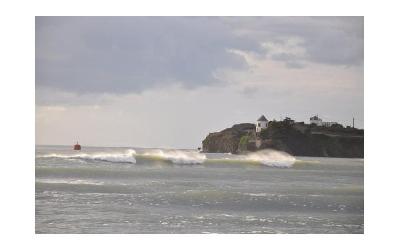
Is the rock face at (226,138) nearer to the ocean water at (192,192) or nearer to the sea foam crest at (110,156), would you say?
the ocean water at (192,192)

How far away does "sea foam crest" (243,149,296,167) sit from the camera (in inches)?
302

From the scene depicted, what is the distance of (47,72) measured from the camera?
7.26 metres

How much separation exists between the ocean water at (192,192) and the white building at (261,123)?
33cm

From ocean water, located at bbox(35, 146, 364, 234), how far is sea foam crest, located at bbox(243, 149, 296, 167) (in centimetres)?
1

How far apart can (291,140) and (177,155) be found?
4.40 feet

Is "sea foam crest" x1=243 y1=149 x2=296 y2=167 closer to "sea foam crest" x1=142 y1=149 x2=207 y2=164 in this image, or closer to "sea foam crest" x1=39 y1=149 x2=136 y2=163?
"sea foam crest" x1=142 y1=149 x2=207 y2=164

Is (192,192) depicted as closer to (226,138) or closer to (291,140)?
(226,138)

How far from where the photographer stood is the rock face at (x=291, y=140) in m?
7.55

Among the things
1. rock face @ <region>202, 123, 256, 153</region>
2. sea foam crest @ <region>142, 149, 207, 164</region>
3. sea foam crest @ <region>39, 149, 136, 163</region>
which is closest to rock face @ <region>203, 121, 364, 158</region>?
rock face @ <region>202, 123, 256, 153</region>

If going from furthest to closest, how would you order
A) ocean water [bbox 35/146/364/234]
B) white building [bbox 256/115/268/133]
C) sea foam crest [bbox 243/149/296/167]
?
1. sea foam crest [bbox 243/149/296/167]
2. white building [bbox 256/115/268/133]
3. ocean water [bbox 35/146/364/234]

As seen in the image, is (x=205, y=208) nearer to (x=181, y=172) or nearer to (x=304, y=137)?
(x=181, y=172)
